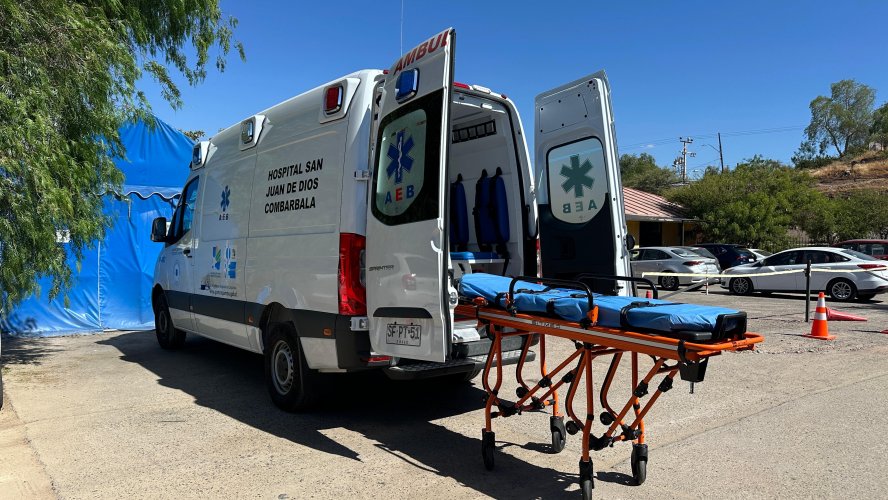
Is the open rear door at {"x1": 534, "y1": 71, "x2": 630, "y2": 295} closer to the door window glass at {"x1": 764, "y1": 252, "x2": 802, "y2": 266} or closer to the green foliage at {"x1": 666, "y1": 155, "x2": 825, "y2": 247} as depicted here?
the door window glass at {"x1": 764, "y1": 252, "x2": 802, "y2": 266}

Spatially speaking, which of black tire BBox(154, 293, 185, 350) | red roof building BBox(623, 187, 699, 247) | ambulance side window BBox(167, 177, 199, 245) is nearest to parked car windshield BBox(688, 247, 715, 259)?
red roof building BBox(623, 187, 699, 247)

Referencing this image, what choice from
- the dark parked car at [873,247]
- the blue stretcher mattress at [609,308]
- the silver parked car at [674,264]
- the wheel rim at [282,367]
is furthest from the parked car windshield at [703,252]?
the wheel rim at [282,367]

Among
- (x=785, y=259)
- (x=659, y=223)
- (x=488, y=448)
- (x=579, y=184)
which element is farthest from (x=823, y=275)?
(x=659, y=223)

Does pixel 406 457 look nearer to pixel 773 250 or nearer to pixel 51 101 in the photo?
pixel 51 101

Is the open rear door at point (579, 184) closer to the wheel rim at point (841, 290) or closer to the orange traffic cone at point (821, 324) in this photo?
the orange traffic cone at point (821, 324)

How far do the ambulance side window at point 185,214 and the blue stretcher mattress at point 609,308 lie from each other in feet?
14.4

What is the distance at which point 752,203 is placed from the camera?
2945cm

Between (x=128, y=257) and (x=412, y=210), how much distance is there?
9.16 meters

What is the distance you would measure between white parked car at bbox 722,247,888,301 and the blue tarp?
13.7m

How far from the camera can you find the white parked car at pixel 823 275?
14.9 m

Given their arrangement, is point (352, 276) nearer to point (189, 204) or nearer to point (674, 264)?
point (189, 204)

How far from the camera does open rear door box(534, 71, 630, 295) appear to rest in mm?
5438

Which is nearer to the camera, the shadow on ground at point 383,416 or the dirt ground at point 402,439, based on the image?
the dirt ground at point 402,439

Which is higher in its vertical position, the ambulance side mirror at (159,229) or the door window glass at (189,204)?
the door window glass at (189,204)
